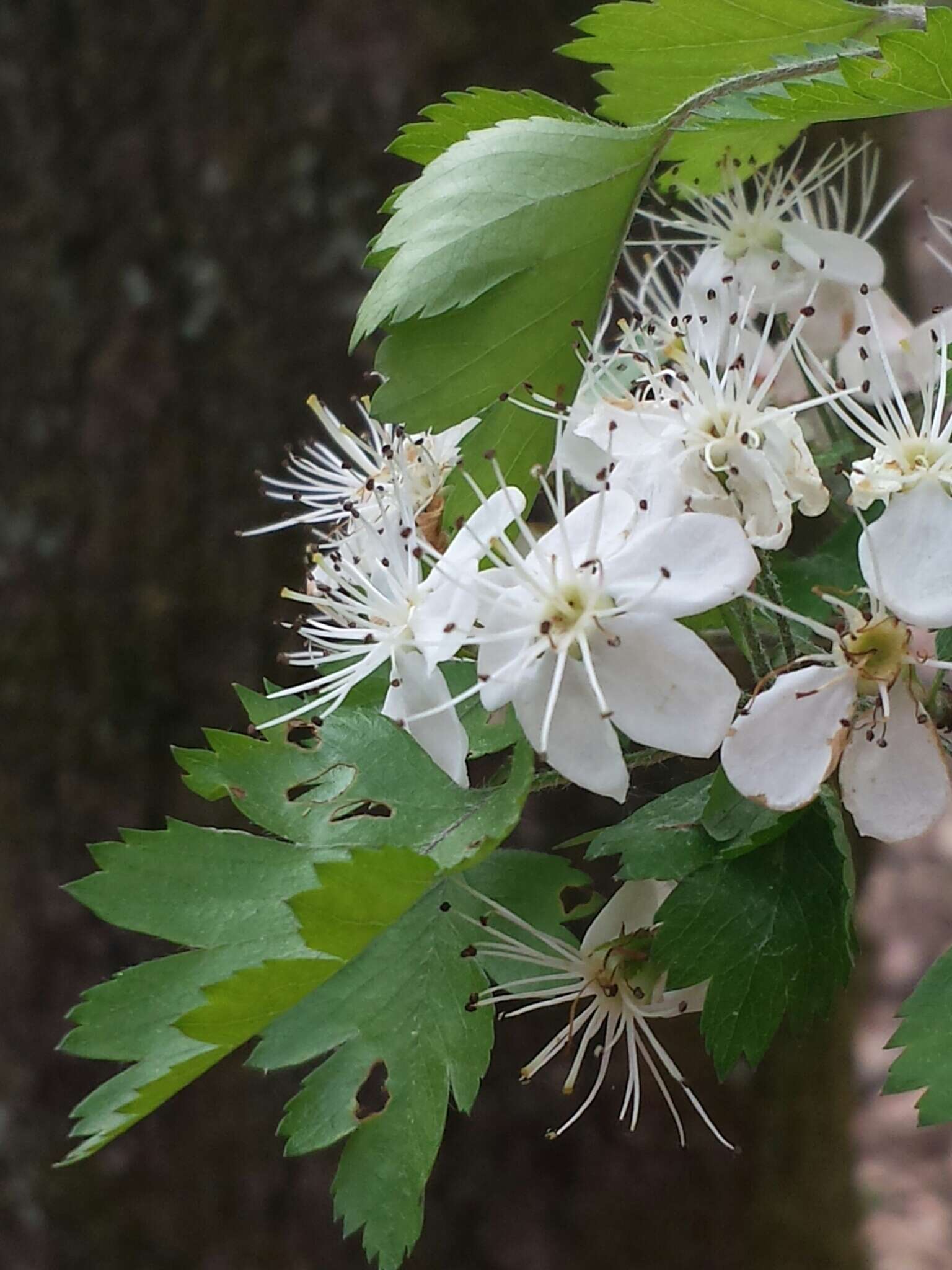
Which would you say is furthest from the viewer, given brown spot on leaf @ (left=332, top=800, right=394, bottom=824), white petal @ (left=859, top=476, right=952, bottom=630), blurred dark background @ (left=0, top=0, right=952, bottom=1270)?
blurred dark background @ (left=0, top=0, right=952, bottom=1270)

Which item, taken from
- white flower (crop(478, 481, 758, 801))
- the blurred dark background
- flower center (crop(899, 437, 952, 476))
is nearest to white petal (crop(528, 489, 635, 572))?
white flower (crop(478, 481, 758, 801))

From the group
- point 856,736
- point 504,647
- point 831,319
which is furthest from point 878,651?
point 831,319

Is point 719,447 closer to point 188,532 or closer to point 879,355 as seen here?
point 879,355

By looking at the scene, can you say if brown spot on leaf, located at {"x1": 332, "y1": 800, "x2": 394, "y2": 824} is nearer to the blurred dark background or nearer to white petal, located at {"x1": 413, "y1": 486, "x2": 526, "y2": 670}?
white petal, located at {"x1": 413, "y1": 486, "x2": 526, "y2": 670}

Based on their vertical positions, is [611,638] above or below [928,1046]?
above

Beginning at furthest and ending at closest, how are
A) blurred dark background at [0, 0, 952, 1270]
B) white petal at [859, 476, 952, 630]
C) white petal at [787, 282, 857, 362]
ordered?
blurred dark background at [0, 0, 952, 1270] < white petal at [787, 282, 857, 362] < white petal at [859, 476, 952, 630]

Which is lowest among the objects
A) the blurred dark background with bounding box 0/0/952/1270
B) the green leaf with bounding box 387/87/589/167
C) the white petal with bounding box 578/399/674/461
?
the blurred dark background with bounding box 0/0/952/1270

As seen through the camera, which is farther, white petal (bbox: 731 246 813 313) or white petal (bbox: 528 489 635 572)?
white petal (bbox: 731 246 813 313)

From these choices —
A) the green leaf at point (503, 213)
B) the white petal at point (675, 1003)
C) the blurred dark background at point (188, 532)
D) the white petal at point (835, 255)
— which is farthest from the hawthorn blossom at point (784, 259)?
the blurred dark background at point (188, 532)
